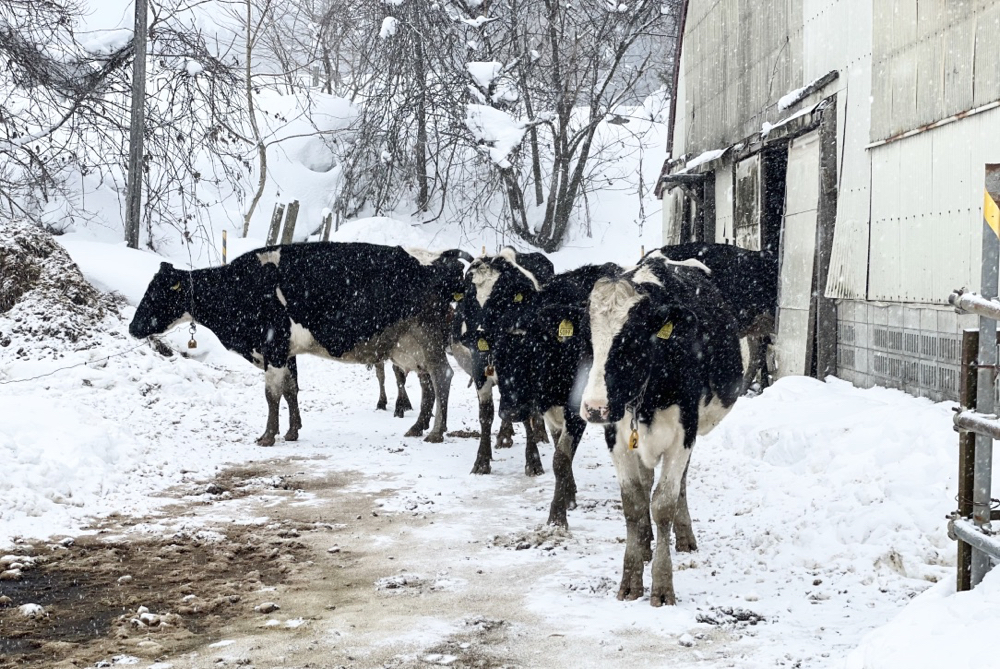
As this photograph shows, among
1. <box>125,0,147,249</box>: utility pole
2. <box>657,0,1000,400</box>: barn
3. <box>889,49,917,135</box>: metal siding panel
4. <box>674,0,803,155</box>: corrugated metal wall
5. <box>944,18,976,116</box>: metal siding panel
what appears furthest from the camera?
<box>125,0,147,249</box>: utility pole

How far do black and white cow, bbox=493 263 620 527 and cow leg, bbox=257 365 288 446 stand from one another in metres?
3.55

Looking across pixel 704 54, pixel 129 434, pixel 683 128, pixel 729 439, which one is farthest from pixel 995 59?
pixel 683 128

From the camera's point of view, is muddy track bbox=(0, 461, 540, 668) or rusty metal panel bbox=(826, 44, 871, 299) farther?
rusty metal panel bbox=(826, 44, 871, 299)

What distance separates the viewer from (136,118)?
17.9m

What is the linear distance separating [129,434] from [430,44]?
16.5 meters

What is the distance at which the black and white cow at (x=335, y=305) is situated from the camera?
11.5 meters

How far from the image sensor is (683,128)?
20781 millimetres

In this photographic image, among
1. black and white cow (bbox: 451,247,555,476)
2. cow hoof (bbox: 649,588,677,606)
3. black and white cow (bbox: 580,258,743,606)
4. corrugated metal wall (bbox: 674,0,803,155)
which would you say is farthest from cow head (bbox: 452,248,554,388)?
corrugated metal wall (bbox: 674,0,803,155)

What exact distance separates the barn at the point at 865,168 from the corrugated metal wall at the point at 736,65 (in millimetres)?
48

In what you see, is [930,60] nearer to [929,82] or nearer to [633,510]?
[929,82]

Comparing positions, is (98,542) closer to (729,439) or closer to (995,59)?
(729,439)

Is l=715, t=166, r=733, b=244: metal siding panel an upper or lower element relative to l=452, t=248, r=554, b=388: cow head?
upper

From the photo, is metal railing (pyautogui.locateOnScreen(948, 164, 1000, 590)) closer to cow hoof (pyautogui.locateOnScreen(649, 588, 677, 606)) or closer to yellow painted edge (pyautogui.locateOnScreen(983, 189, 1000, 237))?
yellow painted edge (pyautogui.locateOnScreen(983, 189, 1000, 237))

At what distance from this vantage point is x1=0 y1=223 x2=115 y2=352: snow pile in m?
13.8
